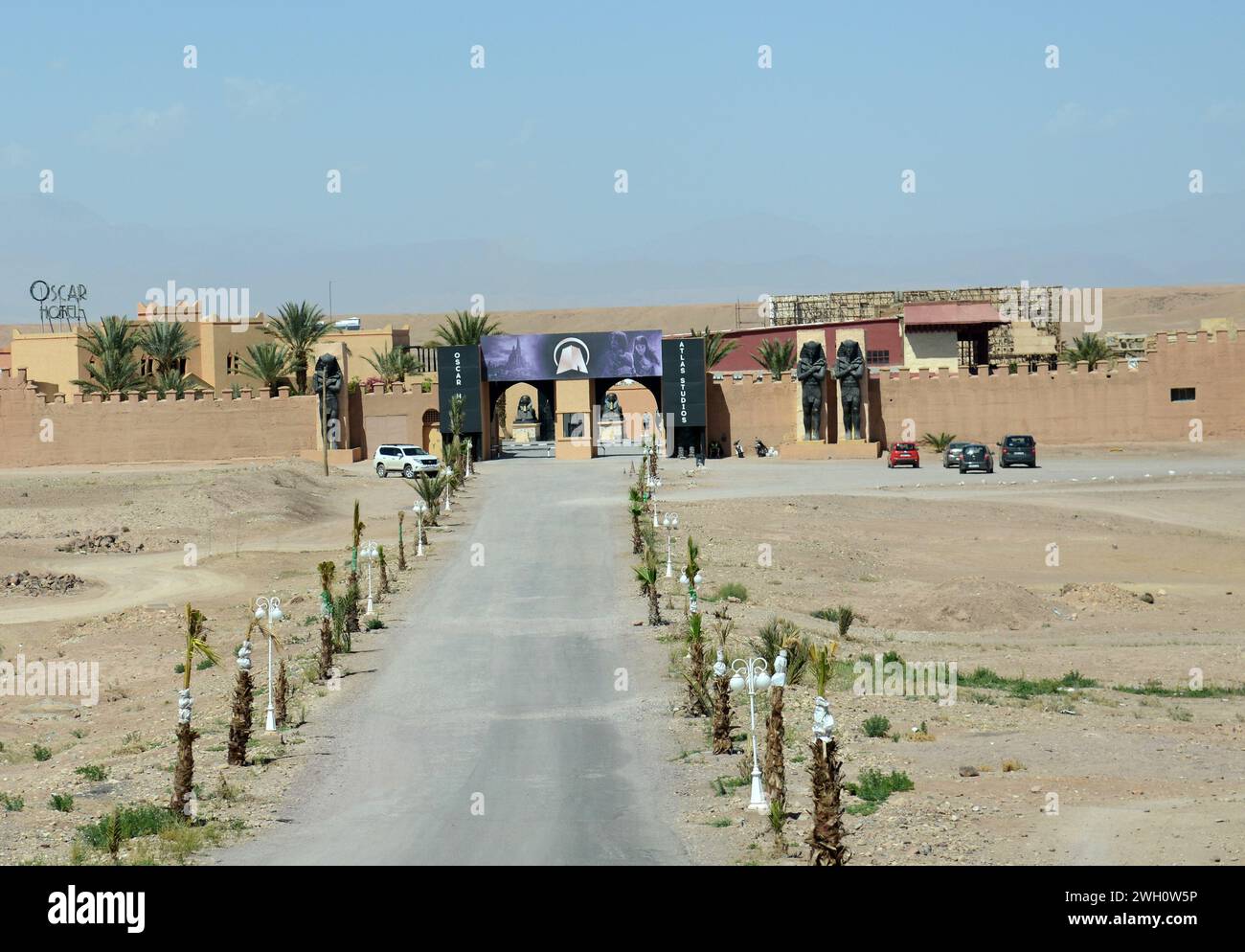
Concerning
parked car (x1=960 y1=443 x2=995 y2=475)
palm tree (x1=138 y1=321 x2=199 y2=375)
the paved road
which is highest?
palm tree (x1=138 y1=321 x2=199 y2=375)

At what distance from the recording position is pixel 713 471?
59.5 meters

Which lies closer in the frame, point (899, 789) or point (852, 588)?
point (899, 789)

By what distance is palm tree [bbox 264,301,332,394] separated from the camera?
73625 millimetres

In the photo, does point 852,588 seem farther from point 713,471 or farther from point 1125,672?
point 713,471

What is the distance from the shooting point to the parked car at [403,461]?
5950 cm

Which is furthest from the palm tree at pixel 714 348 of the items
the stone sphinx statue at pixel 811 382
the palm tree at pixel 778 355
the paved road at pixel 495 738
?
the paved road at pixel 495 738

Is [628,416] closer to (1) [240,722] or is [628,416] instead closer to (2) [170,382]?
(2) [170,382]

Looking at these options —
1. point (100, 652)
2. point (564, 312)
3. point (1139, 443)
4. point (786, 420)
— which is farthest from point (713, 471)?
point (564, 312)

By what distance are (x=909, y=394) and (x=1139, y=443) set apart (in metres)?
9.70

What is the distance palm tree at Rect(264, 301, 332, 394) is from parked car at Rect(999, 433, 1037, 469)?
32850 millimetres

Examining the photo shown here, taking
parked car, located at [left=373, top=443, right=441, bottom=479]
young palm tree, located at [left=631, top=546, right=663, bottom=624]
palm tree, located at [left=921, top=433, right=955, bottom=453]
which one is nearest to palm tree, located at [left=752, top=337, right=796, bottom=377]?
palm tree, located at [left=921, top=433, right=955, bottom=453]

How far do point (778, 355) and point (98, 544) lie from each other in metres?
41.6

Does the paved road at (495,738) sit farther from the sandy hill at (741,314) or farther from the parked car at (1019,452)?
the sandy hill at (741,314)

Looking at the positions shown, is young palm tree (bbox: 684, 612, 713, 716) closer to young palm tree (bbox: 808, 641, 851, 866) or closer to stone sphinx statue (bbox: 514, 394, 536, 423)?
young palm tree (bbox: 808, 641, 851, 866)
